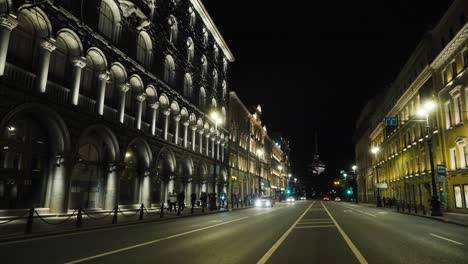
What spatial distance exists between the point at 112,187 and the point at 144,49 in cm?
1368

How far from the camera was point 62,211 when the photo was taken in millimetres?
20812

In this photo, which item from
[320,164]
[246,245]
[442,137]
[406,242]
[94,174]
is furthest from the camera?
[320,164]

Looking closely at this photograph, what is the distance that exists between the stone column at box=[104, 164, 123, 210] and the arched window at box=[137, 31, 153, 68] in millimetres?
10489

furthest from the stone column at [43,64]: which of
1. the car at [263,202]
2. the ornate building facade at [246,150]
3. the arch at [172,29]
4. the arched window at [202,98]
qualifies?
the car at [263,202]

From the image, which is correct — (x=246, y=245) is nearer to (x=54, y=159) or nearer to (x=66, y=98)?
(x=54, y=159)

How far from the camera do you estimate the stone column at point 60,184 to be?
67.3ft

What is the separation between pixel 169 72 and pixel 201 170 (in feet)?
46.6

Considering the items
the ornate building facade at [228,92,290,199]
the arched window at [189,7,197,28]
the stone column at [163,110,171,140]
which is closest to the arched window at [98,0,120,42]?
the stone column at [163,110,171,140]

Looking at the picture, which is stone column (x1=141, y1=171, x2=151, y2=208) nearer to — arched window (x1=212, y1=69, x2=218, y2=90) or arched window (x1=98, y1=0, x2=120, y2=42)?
arched window (x1=98, y1=0, x2=120, y2=42)

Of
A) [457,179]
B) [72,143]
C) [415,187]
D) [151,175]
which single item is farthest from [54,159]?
[415,187]

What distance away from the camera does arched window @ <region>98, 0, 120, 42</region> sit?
26.8m

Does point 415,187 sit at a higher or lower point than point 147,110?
lower

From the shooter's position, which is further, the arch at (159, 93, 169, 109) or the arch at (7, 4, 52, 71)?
the arch at (159, 93, 169, 109)

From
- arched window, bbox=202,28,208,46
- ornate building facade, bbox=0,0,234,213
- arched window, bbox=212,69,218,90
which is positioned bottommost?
ornate building facade, bbox=0,0,234,213
